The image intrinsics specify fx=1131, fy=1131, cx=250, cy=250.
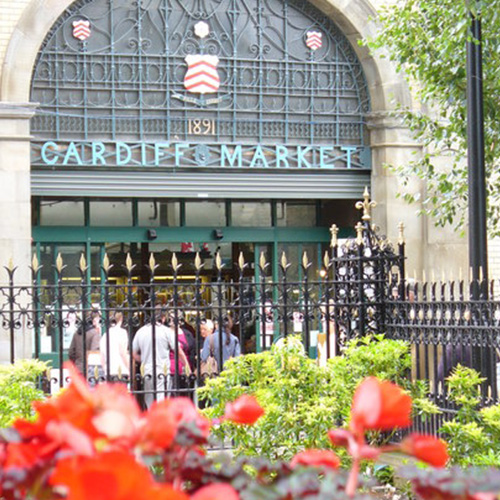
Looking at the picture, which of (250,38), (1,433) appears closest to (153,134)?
(250,38)

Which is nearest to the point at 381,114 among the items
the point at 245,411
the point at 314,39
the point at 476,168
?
the point at 314,39

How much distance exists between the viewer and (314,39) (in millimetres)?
23156

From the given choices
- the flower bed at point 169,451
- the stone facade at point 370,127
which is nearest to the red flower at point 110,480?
the flower bed at point 169,451

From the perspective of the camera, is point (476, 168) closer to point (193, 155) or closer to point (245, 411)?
point (245, 411)

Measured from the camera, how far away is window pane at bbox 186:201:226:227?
24016mm

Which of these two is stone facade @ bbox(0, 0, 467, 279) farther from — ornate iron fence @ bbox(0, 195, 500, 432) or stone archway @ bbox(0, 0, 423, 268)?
ornate iron fence @ bbox(0, 195, 500, 432)

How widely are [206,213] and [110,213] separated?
81.9 inches

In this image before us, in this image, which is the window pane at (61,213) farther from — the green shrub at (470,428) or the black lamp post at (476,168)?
the green shrub at (470,428)

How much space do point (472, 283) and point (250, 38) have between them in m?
14.7

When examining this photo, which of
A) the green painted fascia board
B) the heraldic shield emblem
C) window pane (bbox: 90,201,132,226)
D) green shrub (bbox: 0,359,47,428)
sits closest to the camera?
green shrub (bbox: 0,359,47,428)

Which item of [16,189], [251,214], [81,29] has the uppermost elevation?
[81,29]

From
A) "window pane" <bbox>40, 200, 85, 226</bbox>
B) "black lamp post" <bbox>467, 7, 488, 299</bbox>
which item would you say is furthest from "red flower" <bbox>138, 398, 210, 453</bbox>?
"window pane" <bbox>40, 200, 85, 226</bbox>

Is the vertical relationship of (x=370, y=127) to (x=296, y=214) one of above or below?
above

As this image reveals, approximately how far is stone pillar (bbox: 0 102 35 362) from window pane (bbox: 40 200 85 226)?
5.91 ft
